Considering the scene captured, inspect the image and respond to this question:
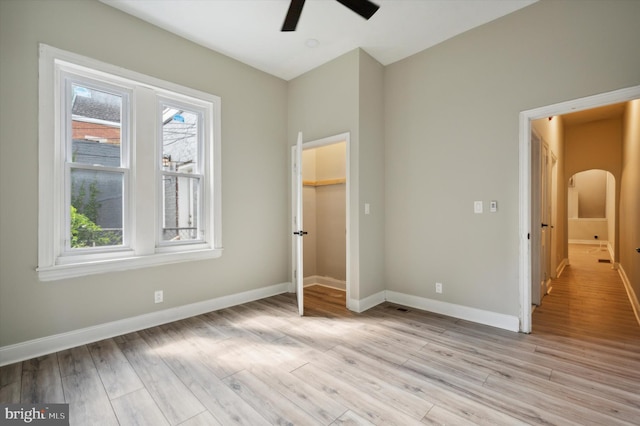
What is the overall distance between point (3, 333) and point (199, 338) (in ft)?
4.76

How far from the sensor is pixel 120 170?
297cm

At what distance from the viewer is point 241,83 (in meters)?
3.93

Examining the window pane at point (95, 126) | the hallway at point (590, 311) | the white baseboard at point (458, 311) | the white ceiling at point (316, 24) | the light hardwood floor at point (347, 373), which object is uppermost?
the white ceiling at point (316, 24)

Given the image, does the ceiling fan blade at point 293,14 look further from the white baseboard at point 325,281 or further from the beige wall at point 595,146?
the beige wall at point 595,146

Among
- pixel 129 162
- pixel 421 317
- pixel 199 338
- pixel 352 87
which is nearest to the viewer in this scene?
Answer: pixel 199 338

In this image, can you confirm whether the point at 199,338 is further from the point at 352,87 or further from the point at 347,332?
the point at 352,87

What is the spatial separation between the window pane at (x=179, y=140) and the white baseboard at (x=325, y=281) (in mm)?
2522

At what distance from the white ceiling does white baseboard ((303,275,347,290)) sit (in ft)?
10.7

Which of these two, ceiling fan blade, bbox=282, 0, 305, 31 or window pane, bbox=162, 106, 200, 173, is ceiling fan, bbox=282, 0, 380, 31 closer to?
ceiling fan blade, bbox=282, 0, 305, 31

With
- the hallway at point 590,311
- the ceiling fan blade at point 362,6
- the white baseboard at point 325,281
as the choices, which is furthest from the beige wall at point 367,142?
the ceiling fan blade at point 362,6

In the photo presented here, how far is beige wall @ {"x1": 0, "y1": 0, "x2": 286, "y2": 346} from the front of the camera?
2.35 meters

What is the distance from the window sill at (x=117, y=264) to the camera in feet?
8.23

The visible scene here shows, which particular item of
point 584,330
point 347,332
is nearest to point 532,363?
point 584,330

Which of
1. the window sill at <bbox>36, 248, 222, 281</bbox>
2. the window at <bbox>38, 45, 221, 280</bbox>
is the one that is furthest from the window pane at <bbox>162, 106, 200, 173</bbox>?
the window sill at <bbox>36, 248, 222, 281</bbox>
